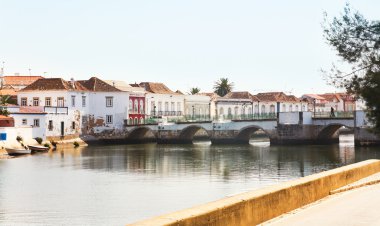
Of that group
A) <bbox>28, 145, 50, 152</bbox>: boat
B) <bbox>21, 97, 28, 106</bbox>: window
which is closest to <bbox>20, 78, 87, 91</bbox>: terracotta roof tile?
<bbox>21, 97, 28, 106</bbox>: window

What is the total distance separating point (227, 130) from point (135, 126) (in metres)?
13.2

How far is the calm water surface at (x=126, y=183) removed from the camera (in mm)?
24172

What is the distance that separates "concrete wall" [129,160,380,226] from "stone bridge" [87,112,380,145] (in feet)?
188

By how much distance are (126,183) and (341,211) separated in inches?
949

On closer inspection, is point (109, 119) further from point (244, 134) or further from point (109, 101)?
point (244, 134)

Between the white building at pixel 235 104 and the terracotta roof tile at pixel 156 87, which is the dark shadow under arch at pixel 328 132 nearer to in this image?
the white building at pixel 235 104

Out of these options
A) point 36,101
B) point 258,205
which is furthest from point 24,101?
point 258,205

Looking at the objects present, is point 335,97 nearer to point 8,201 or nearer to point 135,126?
point 135,126

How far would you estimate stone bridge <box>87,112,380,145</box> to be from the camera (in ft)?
253

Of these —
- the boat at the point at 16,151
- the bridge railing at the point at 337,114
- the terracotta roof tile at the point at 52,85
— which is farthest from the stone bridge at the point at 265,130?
the boat at the point at 16,151

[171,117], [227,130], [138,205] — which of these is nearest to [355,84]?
[138,205]

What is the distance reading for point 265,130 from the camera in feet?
271

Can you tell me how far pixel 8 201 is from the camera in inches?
1088

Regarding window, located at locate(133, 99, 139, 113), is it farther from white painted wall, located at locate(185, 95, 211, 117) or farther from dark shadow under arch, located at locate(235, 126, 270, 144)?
dark shadow under arch, located at locate(235, 126, 270, 144)
